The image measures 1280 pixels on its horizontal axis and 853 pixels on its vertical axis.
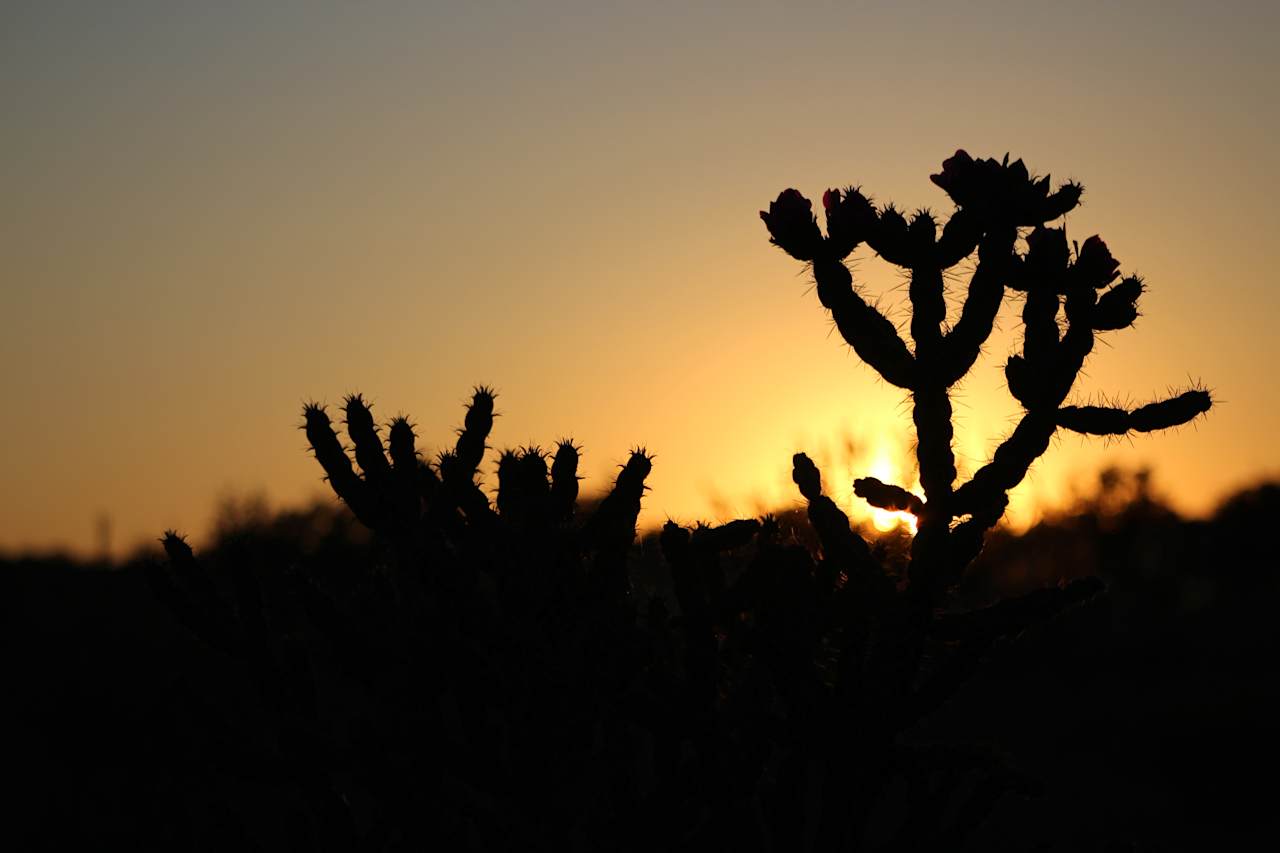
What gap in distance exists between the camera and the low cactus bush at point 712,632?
163 inches

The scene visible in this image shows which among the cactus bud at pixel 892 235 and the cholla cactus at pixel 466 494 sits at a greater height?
the cactus bud at pixel 892 235

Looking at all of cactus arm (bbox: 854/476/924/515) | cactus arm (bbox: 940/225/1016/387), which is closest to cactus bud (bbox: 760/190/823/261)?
cactus arm (bbox: 940/225/1016/387)

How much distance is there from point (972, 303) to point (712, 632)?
128cm

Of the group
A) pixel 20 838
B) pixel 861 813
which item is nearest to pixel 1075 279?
pixel 861 813

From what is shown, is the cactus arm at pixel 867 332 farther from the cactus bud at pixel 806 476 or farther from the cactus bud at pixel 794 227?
the cactus bud at pixel 806 476

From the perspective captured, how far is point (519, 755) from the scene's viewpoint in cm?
426

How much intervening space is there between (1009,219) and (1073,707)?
36.3 m

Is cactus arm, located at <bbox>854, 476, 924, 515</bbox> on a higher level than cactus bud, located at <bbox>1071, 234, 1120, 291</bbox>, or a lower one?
lower

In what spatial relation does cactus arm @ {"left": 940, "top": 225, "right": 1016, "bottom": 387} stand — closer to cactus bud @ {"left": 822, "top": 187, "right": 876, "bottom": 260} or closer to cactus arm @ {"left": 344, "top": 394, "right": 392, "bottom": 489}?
cactus bud @ {"left": 822, "top": 187, "right": 876, "bottom": 260}

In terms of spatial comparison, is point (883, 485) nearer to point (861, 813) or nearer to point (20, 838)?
point (861, 813)

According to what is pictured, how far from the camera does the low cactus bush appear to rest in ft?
13.5

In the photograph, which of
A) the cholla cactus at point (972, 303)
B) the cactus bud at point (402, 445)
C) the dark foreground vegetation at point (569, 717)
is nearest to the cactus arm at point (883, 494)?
the cholla cactus at point (972, 303)

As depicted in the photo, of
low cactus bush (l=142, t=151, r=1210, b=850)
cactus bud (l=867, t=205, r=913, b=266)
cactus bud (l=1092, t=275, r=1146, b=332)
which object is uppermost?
cactus bud (l=867, t=205, r=913, b=266)

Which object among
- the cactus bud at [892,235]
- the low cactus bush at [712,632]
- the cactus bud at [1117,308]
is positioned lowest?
the low cactus bush at [712,632]
